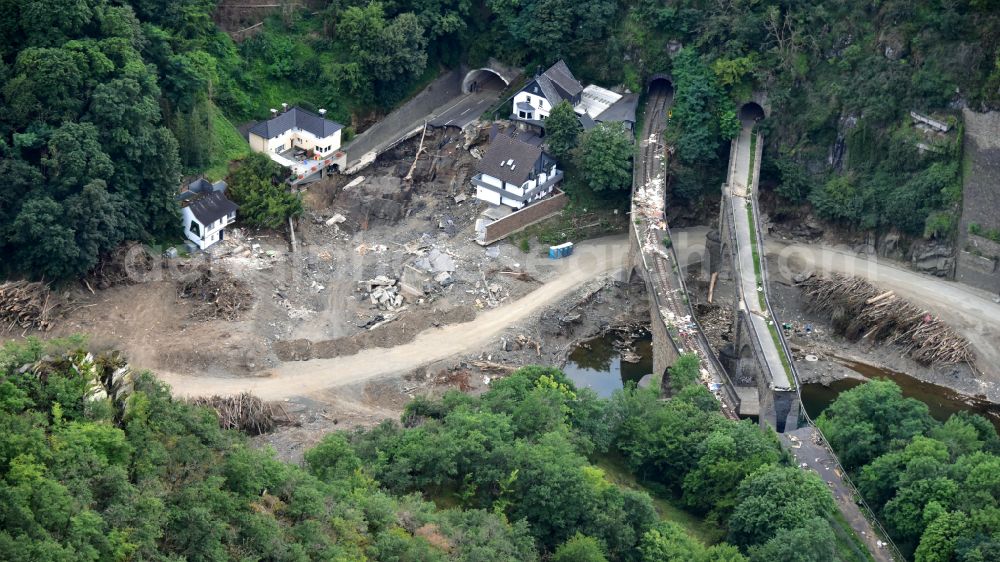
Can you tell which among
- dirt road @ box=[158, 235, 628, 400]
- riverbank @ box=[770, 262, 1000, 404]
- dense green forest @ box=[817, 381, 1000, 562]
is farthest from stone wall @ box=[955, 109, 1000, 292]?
dirt road @ box=[158, 235, 628, 400]

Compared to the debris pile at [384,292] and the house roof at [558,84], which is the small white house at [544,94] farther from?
the debris pile at [384,292]

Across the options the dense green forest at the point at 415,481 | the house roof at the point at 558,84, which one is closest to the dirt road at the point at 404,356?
the dense green forest at the point at 415,481

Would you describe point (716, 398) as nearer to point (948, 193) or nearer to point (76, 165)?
point (948, 193)

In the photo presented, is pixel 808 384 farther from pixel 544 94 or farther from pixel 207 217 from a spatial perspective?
pixel 207 217

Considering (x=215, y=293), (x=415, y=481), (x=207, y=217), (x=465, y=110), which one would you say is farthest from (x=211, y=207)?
(x=415, y=481)

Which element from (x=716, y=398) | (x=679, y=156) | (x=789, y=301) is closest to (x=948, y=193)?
(x=789, y=301)

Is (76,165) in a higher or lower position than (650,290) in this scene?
higher

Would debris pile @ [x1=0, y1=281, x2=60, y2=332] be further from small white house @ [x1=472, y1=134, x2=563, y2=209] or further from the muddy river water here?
the muddy river water
